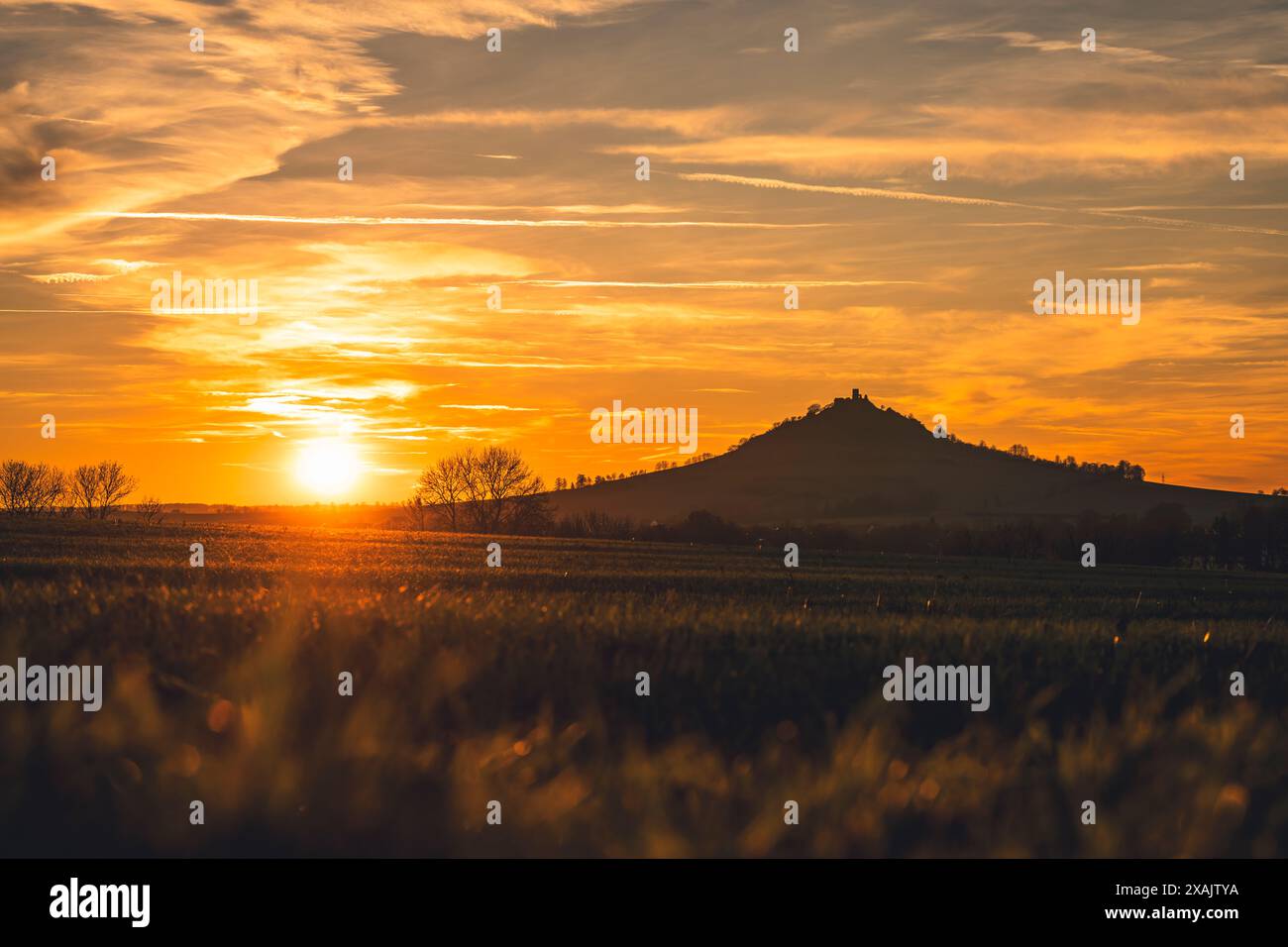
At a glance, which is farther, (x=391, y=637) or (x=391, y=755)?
(x=391, y=637)

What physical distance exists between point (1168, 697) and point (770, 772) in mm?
7466

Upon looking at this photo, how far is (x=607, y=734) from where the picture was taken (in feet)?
37.9

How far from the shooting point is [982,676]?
14305 millimetres

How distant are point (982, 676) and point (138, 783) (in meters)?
10.0

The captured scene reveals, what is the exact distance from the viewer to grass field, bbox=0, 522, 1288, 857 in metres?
8.40

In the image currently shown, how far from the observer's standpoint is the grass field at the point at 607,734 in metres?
8.40

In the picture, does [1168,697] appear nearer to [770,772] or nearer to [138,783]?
[770,772]

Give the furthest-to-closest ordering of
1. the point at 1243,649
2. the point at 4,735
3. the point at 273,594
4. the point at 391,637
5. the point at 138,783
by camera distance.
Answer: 1. the point at 1243,649
2. the point at 273,594
3. the point at 391,637
4. the point at 4,735
5. the point at 138,783
